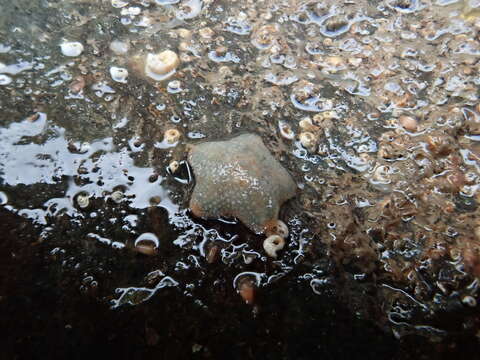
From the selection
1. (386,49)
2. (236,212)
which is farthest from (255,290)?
(386,49)

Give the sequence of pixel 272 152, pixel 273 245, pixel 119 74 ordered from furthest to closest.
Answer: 1. pixel 119 74
2. pixel 272 152
3. pixel 273 245

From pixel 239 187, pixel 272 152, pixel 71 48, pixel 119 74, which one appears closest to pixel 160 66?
pixel 119 74

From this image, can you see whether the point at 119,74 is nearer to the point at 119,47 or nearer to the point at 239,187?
the point at 119,47

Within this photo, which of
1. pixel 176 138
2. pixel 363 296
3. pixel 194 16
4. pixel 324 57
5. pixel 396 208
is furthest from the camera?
pixel 194 16

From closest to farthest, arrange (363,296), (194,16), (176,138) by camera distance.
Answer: (363,296) → (176,138) → (194,16)

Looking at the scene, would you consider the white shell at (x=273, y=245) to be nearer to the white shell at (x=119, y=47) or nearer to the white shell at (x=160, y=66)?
the white shell at (x=160, y=66)

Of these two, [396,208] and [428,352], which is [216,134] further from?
[428,352]
